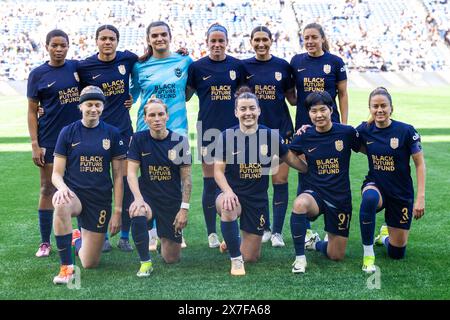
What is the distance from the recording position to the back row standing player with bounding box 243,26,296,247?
5770mm

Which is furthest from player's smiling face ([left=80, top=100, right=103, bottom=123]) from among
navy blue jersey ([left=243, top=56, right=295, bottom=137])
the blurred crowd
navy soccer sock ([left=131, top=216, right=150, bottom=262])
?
the blurred crowd

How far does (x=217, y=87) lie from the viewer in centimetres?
575

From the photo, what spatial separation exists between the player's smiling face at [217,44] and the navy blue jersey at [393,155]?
1522mm

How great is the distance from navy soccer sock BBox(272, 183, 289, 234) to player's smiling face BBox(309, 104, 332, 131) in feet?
2.93

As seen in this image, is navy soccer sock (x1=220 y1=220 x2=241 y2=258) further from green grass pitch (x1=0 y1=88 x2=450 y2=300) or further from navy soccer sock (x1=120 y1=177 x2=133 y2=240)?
navy soccer sock (x1=120 y1=177 x2=133 y2=240)

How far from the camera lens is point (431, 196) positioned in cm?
760

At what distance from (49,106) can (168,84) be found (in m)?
1.07

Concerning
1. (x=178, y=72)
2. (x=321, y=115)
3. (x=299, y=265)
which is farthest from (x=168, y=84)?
(x=299, y=265)

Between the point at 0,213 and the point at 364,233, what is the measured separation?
4.13 metres

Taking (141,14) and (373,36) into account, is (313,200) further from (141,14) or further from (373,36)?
(141,14)

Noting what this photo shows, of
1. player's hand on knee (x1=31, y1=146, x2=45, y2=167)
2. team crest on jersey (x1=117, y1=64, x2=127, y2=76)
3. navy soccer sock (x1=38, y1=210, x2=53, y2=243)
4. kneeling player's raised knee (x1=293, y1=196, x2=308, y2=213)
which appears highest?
team crest on jersey (x1=117, y1=64, x2=127, y2=76)

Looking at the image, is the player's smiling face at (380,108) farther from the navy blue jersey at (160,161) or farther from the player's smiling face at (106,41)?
the player's smiling face at (106,41)

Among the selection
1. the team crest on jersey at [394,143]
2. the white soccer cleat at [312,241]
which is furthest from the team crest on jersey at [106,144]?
the team crest on jersey at [394,143]

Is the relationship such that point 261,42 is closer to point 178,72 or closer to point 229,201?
→ point 178,72
